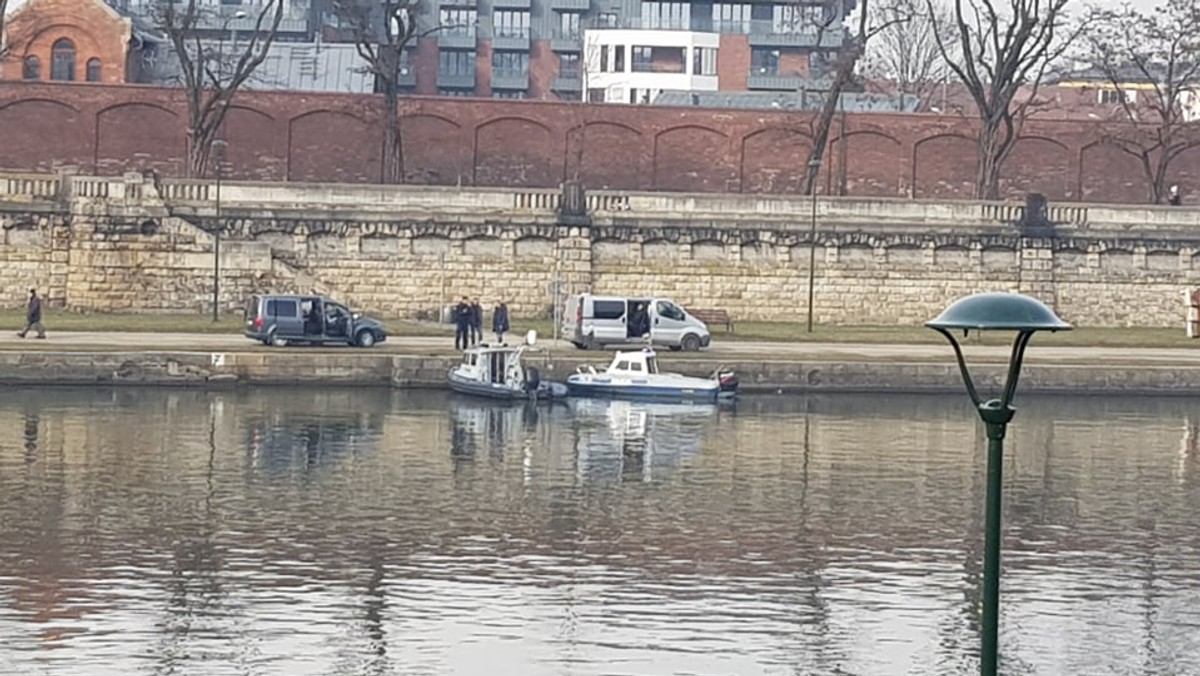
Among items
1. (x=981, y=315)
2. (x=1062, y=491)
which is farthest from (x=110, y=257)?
(x=981, y=315)

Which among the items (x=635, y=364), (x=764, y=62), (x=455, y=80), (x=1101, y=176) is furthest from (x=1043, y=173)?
(x=455, y=80)

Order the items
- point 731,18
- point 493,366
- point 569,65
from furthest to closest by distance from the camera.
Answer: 1. point 569,65
2. point 731,18
3. point 493,366

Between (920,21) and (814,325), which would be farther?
(920,21)

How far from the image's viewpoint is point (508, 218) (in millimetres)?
69312

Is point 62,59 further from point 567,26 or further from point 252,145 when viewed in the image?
point 567,26

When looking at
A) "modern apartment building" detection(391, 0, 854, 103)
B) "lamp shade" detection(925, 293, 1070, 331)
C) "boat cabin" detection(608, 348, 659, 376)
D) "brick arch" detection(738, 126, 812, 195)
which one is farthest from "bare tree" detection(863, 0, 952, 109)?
"lamp shade" detection(925, 293, 1070, 331)

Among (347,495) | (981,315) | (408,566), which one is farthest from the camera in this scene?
(347,495)

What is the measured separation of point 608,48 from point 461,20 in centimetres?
840

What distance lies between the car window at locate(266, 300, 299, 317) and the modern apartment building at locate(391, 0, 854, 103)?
6426cm

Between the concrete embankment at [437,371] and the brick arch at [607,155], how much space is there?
2608cm

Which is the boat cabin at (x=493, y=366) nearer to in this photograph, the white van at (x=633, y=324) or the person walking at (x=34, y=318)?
the white van at (x=633, y=324)

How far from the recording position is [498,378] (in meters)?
53.7

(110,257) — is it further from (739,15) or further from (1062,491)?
(739,15)

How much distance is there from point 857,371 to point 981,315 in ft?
135
